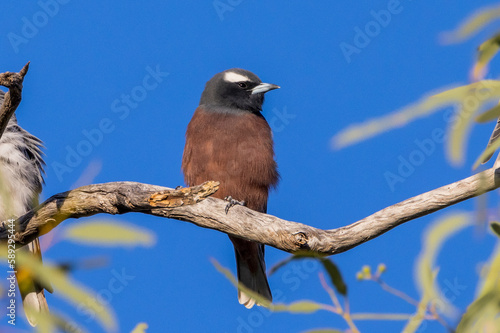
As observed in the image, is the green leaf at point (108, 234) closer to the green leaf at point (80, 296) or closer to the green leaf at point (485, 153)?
the green leaf at point (80, 296)

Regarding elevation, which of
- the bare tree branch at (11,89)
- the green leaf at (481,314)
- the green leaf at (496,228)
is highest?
the bare tree branch at (11,89)

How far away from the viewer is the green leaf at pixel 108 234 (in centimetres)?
173

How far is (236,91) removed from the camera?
6992 mm

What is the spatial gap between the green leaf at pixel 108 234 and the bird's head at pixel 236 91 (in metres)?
4.86

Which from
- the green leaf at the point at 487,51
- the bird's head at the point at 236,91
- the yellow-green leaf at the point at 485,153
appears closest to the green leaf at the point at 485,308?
the yellow-green leaf at the point at 485,153

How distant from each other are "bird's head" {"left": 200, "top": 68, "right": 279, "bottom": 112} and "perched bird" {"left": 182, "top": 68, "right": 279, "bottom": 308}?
1 cm

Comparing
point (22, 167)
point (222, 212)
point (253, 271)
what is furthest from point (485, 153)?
point (22, 167)

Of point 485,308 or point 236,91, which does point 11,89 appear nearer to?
point 485,308

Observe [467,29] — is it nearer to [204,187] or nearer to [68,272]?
[68,272]

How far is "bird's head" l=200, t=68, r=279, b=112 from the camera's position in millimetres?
6879

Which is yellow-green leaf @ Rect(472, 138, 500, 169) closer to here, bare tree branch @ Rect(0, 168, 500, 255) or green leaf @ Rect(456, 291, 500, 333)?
green leaf @ Rect(456, 291, 500, 333)

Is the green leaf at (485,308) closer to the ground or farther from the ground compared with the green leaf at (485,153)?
closer to the ground

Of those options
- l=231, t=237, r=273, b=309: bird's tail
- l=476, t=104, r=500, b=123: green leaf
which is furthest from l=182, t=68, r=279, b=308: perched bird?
l=476, t=104, r=500, b=123: green leaf

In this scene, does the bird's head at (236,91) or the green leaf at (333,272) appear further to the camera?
the bird's head at (236,91)
